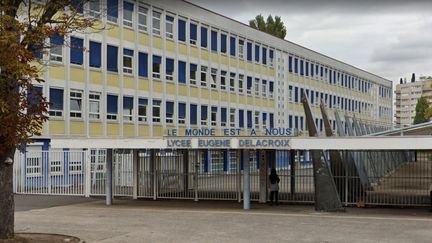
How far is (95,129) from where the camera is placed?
1516 inches

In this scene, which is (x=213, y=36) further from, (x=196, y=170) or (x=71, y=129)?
(x=196, y=170)

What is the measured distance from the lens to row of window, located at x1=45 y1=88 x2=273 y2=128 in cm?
3650

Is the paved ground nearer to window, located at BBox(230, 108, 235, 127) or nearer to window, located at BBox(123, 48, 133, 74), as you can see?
window, located at BBox(123, 48, 133, 74)

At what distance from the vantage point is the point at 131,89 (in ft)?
137

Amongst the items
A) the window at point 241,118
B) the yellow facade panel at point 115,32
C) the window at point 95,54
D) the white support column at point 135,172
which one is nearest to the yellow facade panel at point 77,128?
the window at point 95,54

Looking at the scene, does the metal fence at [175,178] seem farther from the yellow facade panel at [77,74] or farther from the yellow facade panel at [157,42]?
the yellow facade panel at [157,42]

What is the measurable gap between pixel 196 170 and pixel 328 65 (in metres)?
53.2

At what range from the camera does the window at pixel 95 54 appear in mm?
37969

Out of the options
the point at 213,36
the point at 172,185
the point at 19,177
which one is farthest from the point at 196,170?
the point at 213,36

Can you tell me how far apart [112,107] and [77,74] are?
13.6ft

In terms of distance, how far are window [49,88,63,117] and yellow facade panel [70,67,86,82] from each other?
50.1 inches

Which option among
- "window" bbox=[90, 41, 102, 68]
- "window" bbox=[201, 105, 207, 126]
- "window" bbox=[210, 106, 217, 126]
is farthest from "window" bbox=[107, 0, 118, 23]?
"window" bbox=[210, 106, 217, 126]

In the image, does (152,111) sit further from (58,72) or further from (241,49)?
(241,49)

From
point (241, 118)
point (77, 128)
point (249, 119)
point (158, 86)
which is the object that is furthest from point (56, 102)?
point (249, 119)
